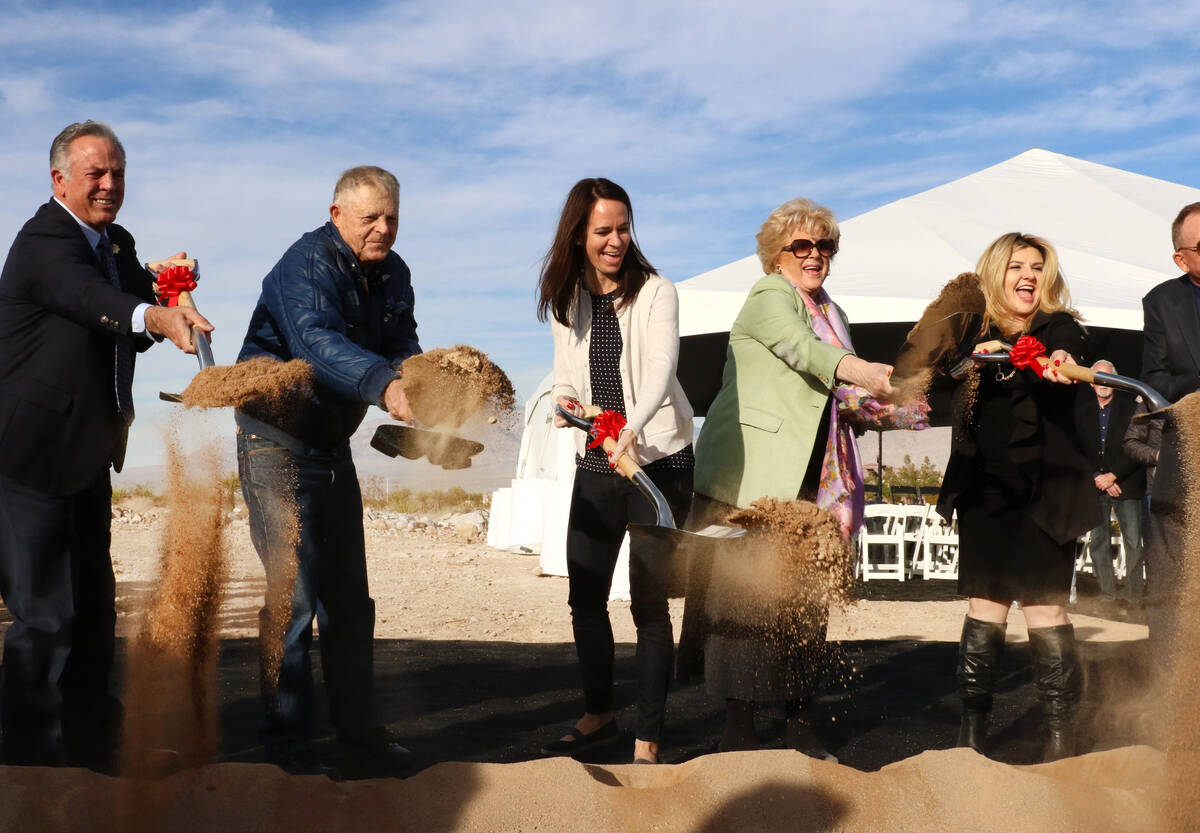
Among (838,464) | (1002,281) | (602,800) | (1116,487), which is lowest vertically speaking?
(602,800)

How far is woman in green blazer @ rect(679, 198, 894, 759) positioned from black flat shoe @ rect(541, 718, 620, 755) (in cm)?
34

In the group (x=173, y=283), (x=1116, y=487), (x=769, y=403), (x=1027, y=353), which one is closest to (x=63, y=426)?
(x=173, y=283)

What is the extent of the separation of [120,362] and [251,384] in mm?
563

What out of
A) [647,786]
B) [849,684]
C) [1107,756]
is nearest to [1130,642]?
[849,684]

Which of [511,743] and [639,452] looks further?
[511,743]

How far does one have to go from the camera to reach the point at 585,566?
338 centimetres

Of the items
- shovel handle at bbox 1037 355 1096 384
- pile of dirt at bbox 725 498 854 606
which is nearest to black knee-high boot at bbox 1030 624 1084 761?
pile of dirt at bbox 725 498 854 606

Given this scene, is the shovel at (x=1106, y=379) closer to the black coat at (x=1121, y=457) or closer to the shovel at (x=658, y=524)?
the shovel at (x=658, y=524)

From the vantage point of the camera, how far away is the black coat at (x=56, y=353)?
2.76 metres

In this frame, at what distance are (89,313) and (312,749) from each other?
1347 mm

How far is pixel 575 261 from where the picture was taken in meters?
3.49

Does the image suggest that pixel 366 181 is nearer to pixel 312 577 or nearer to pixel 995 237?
pixel 312 577

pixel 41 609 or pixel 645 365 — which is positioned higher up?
pixel 645 365

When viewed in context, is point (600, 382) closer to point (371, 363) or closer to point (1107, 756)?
point (371, 363)
